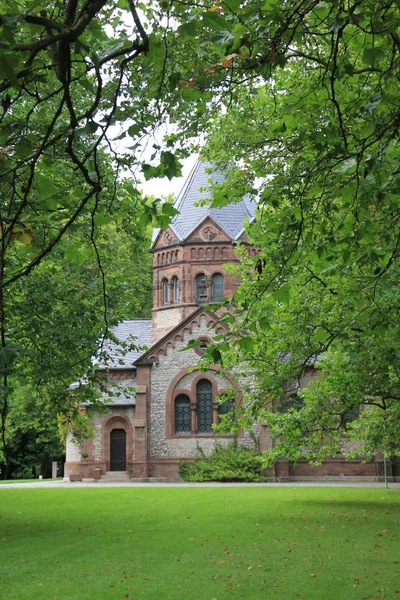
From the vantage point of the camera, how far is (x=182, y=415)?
35.3m

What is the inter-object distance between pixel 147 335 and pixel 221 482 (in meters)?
11.4

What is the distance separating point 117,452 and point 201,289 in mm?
9643

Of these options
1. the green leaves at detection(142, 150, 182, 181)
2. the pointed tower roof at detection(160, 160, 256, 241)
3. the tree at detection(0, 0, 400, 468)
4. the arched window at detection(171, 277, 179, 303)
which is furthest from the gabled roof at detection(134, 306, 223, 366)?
the green leaves at detection(142, 150, 182, 181)

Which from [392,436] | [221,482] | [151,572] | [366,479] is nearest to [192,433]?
[221,482]

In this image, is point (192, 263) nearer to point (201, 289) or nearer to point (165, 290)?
point (201, 289)

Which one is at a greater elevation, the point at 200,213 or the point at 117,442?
the point at 200,213

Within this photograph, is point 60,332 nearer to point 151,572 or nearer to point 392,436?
point 151,572

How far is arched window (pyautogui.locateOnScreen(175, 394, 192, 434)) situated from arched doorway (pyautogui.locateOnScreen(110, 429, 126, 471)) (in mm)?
3054

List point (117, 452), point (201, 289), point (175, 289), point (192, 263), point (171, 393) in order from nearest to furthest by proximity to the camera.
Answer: point (171, 393), point (117, 452), point (201, 289), point (192, 263), point (175, 289)

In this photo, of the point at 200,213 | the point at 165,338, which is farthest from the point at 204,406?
the point at 200,213

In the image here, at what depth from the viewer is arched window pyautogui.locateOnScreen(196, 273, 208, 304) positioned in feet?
129

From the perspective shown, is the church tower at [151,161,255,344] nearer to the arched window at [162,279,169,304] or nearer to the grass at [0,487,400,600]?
the arched window at [162,279,169,304]

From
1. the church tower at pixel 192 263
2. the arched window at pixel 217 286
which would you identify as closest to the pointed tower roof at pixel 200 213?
the church tower at pixel 192 263

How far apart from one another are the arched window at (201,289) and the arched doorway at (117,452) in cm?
844
